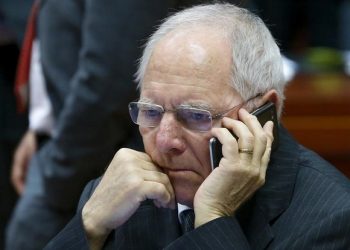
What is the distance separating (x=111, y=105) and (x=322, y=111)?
4.76 feet

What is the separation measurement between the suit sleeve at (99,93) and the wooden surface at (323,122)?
4.11ft

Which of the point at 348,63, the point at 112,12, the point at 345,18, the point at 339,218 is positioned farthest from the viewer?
the point at 345,18

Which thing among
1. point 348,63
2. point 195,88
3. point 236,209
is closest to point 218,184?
point 236,209

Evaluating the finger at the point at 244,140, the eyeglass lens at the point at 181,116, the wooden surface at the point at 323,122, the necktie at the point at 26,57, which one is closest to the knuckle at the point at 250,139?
the finger at the point at 244,140

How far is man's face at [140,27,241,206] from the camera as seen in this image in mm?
2160

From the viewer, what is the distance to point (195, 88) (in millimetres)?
2152

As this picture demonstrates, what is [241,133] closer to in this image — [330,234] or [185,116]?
[185,116]

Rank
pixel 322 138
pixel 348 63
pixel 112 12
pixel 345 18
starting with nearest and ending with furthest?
pixel 112 12, pixel 322 138, pixel 348 63, pixel 345 18

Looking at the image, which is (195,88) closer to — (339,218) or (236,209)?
(236,209)

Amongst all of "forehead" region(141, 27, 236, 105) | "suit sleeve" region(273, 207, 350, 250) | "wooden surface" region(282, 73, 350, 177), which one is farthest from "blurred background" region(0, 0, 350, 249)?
"suit sleeve" region(273, 207, 350, 250)

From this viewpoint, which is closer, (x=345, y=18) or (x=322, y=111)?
(x=322, y=111)

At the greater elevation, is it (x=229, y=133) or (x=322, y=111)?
(x=229, y=133)

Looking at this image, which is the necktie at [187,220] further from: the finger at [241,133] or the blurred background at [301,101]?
the blurred background at [301,101]

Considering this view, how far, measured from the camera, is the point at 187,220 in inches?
90.3
